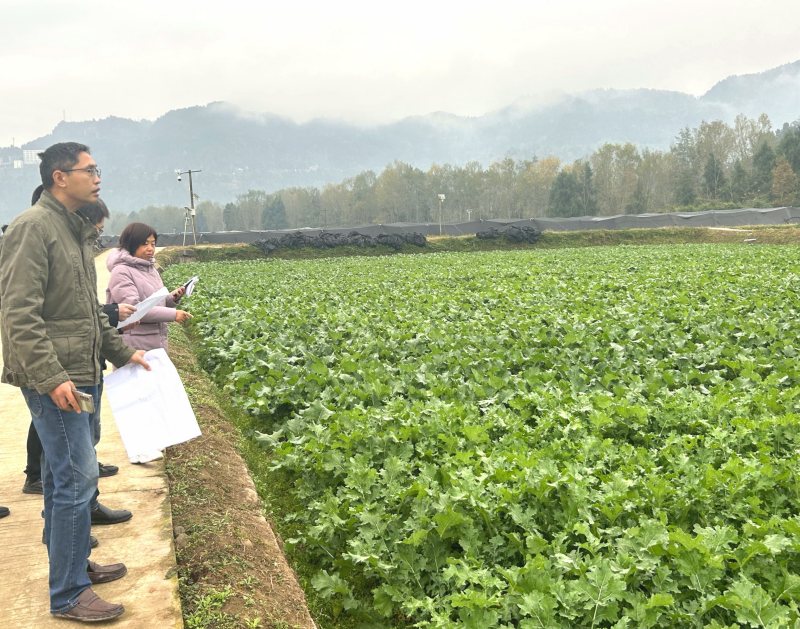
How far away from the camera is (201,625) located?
3.48 m

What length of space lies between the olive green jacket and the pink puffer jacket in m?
1.89

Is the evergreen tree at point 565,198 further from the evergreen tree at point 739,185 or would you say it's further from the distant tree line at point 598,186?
the evergreen tree at point 739,185

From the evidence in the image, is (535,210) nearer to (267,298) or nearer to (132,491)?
(267,298)

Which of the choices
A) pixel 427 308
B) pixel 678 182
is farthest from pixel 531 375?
pixel 678 182

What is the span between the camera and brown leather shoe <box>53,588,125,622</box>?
11.1 ft

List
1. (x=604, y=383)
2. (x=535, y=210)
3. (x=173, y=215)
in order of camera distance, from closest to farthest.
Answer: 1. (x=604, y=383)
2. (x=535, y=210)
3. (x=173, y=215)

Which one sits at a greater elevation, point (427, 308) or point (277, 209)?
point (277, 209)

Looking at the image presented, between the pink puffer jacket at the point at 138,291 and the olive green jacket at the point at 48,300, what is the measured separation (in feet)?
6.21

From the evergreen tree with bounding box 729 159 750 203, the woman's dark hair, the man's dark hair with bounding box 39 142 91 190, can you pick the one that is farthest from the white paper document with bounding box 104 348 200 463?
the evergreen tree with bounding box 729 159 750 203

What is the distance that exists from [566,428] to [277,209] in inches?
4925

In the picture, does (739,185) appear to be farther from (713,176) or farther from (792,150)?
(713,176)

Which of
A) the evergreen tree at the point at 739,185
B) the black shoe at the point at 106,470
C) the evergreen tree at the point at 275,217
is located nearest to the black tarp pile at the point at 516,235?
the evergreen tree at the point at 739,185

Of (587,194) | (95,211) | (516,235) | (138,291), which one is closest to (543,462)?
(95,211)

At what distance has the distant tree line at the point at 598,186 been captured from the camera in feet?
255
